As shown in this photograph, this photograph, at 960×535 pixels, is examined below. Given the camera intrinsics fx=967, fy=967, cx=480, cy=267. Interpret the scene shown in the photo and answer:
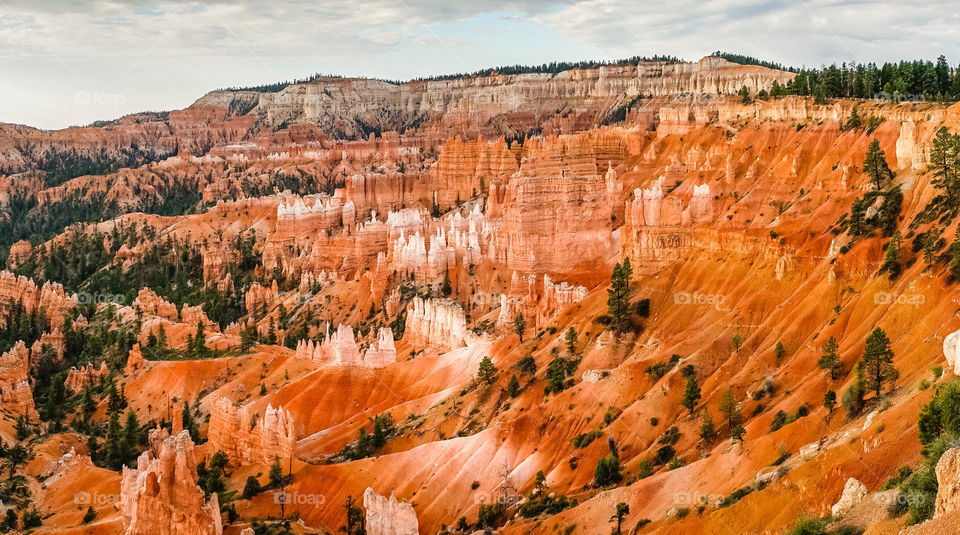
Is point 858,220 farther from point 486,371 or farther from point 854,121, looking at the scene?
point 854,121

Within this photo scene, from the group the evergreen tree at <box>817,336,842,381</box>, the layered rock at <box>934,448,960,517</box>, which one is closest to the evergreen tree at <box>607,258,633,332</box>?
the evergreen tree at <box>817,336,842,381</box>

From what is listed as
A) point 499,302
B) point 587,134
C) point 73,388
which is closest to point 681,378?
point 499,302

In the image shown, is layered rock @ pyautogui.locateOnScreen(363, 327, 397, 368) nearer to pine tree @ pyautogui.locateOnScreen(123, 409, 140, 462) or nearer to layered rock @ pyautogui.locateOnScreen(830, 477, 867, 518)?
pine tree @ pyautogui.locateOnScreen(123, 409, 140, 462)

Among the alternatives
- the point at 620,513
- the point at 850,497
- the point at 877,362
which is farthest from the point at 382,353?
the point at 850,497

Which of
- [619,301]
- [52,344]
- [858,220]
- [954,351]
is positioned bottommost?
[52,344]

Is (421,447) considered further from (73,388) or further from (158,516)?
(73,388)

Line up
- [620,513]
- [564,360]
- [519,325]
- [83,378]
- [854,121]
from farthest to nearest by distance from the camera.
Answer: [83,378], [854,121], [519,325], [564,360], [620,513]

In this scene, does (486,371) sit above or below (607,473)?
above
